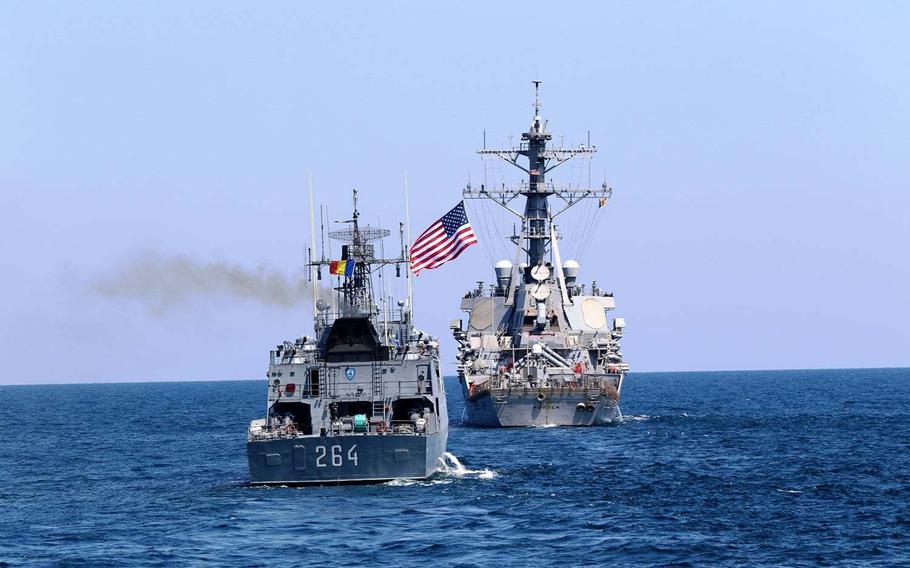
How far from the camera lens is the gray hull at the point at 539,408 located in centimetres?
7912

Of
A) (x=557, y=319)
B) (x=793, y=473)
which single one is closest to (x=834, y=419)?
(x=557, y=319)

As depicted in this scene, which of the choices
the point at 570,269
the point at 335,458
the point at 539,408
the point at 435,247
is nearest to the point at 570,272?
the point at 570,269

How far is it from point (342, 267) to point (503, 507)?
12612 mm

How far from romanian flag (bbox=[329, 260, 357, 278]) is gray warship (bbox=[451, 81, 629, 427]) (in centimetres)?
2933

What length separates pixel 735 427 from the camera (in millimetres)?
83500

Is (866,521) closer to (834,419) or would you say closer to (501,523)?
(501,523)

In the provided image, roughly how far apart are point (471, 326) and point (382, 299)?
136 feet

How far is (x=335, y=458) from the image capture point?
45.3 m

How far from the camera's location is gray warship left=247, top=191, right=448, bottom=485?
4547 cm

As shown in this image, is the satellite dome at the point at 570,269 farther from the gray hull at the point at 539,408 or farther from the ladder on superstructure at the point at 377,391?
the ladder on superstructure at the point at 377,391

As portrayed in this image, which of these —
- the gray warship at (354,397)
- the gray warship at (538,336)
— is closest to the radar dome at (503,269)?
the gray warship at (538,336)

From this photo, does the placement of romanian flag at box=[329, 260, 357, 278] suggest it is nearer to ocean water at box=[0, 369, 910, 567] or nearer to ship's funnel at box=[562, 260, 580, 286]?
ocean water at box=[0, 369, 910, 567]

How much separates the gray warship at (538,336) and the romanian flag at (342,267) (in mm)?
29334

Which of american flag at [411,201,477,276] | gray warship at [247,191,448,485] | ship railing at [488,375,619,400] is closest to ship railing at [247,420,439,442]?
gray warship at [247,191,448,485]
